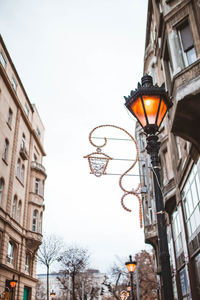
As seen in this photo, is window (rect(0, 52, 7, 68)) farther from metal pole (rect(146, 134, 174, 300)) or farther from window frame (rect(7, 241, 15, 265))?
metal pole (rect(146, 134, 174, 300))

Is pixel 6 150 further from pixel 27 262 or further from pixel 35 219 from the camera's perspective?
pixel 27 262

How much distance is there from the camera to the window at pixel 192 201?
13053 mm

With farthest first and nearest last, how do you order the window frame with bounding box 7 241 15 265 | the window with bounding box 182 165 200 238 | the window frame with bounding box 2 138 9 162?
the window frame with bounding box 2 138 9 162
the window frame with bounding box 7 241 15 265
the window with bounding box 182 165 200 238

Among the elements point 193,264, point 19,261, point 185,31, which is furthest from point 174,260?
point 19,261

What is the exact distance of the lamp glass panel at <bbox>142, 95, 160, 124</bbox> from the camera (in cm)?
471

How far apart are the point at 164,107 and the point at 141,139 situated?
1175 inches

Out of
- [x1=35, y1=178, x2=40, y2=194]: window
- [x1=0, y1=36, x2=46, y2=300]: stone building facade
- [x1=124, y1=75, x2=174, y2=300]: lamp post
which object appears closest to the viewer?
[x1=124, y1=75, x2=174, y2=300]: lamp post

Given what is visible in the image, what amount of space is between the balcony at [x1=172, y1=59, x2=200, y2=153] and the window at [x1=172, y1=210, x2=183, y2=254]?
692cm

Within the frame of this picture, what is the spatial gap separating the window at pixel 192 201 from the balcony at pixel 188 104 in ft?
Result: 7.33

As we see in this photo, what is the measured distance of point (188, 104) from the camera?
10.3 meters

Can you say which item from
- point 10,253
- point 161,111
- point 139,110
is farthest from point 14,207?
point 161,111

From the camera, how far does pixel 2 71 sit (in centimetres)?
2877

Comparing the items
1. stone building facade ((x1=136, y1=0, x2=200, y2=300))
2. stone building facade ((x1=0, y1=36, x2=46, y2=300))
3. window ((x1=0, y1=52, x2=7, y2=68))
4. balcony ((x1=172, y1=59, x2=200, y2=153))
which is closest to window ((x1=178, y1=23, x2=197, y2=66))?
stone building facade ((x1=136, y1=0, x2=200, y2=300))

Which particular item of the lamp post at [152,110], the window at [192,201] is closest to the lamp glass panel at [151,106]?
the lamp post at [152,110]
